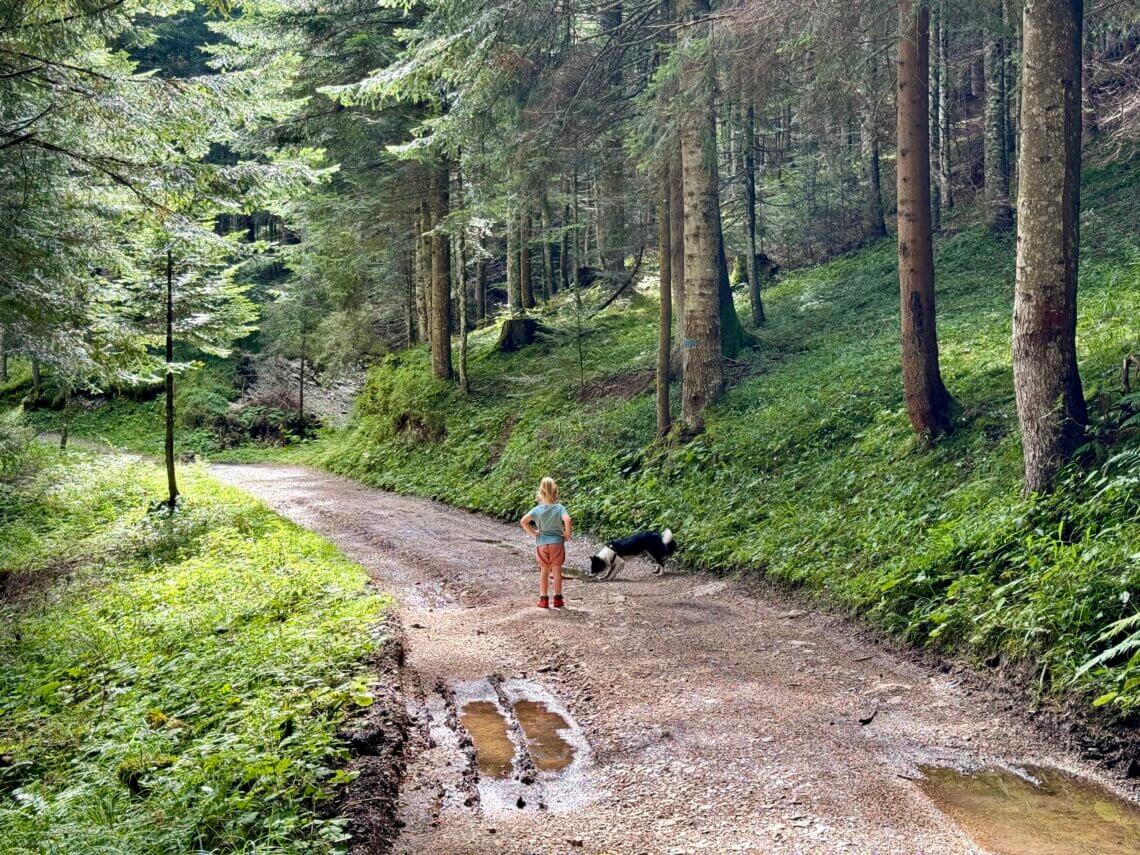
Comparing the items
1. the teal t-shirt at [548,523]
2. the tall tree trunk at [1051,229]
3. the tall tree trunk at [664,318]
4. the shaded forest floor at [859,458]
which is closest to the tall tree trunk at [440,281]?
the shaded forest floor at [859,458]

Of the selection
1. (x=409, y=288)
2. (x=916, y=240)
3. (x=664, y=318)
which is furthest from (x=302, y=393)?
(x=916, y=240)

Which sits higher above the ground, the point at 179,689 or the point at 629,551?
the point at 629,551

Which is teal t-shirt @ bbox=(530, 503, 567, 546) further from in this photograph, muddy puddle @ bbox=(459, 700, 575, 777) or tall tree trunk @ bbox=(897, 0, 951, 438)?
tall tree trunk @ bbox=(897, 0, 951, 438)

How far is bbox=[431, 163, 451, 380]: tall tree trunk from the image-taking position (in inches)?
899

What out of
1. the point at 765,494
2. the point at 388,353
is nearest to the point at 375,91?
the point at 765,494

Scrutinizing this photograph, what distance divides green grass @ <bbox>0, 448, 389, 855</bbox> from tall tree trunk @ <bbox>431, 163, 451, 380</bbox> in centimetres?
1075

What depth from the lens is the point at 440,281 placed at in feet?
76.7

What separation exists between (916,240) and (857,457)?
2.90 metres

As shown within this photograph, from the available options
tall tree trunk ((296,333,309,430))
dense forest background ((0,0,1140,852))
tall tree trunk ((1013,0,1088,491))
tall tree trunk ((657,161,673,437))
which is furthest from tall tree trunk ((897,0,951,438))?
tall tree trunk ((296,333,309,430))

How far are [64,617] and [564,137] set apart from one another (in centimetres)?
1050

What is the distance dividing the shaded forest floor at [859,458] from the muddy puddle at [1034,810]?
0.79 meters

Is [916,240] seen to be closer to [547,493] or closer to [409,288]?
[547,493]

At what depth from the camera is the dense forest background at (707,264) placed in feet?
25.1

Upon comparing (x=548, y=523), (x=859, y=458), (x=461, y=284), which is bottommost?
(x=548, y=523)
